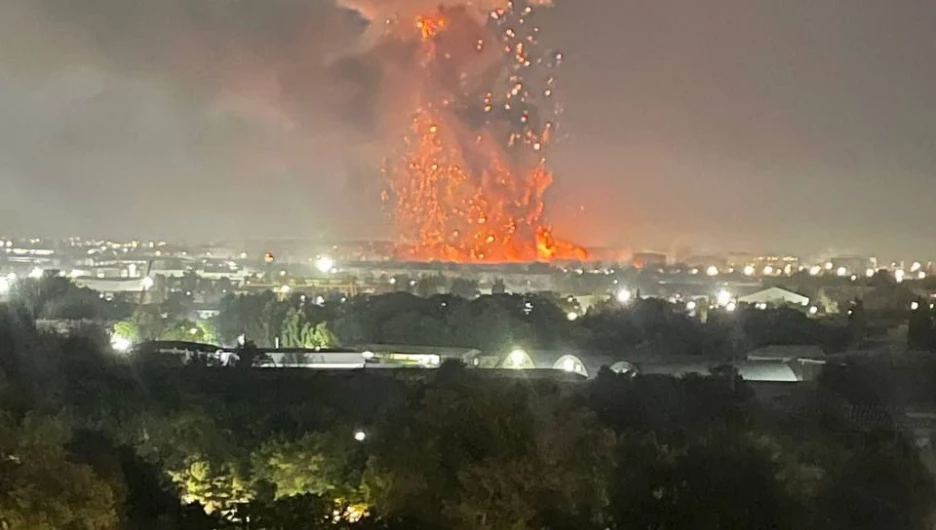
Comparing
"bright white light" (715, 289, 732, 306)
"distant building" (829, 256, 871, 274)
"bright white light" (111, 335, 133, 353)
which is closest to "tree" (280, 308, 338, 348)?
"bright white light" (111, 335, 133, 353)

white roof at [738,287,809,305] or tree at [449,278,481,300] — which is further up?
tree at [449,278,481,300]

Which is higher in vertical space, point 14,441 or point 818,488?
point 14,441

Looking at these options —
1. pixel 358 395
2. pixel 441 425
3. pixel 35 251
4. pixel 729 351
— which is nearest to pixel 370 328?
pixel 729 351

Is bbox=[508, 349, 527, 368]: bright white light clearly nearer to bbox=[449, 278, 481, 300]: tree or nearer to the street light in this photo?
the street light

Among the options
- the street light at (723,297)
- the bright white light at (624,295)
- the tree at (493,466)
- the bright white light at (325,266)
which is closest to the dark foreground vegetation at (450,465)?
the tree at (493,466)

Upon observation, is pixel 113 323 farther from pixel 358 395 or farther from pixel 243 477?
pixel 243 477

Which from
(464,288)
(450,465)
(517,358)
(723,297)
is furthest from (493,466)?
(723,297)

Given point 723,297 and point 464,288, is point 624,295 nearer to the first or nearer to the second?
point 723,297
